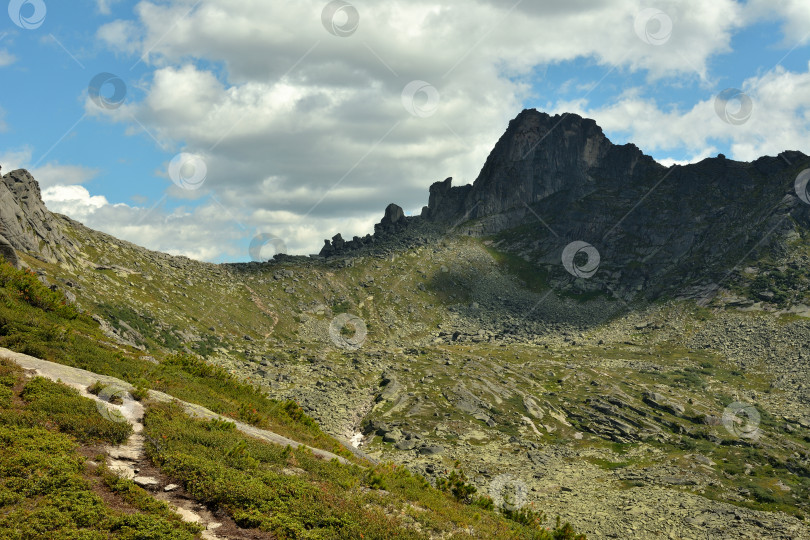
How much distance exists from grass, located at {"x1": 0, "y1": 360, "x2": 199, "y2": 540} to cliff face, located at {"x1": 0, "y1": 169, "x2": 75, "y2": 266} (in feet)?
222

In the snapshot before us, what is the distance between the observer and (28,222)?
266ft

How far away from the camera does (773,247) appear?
16175 centimetres

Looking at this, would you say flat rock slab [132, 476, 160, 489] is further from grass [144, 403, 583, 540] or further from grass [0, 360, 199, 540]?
grass [0, 360, 199, 540]

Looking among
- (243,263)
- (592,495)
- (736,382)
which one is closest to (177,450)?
(592,495)

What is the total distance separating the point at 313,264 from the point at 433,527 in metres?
152

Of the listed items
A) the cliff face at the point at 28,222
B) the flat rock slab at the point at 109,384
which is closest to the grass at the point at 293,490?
the flat rock slab at the point at 109,384

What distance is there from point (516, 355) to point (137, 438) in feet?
357

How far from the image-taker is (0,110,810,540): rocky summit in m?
45.0

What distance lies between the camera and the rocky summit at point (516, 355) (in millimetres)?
45031

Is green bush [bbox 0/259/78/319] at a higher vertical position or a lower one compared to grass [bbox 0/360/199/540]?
higher

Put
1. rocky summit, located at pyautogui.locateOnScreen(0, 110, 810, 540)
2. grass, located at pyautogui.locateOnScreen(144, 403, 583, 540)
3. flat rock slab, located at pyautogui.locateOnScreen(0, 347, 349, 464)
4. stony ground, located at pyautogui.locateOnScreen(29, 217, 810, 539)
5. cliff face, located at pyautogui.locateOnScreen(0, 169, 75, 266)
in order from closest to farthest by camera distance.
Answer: grass, located at pyautogui.locateOnScreen(144, 403, 583, 540) → flat rock slab, located at pyautogui.locateOnScreen(0, 347, 349, 464) → rocky summit, located at pyautogui.locateOnScreen(0, 110, 810, 540) → stony ground, located at pyautogui.locateOnScreen(29, 217, 810, 539) → cliff face, located at pyautogui.locateOnScreen(0, 169, 75, 266)

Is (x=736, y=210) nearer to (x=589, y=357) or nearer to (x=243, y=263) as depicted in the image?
(x=589, y=357)

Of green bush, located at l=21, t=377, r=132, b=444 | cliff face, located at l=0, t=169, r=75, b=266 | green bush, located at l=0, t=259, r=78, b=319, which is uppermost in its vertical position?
cliff face, located at l=0, t=169, r=75, b=266

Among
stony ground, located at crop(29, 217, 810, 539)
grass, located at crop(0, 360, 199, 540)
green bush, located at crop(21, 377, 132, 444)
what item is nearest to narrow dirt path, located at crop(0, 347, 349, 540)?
green bush, located at crop(21, 377, 132, 444)
